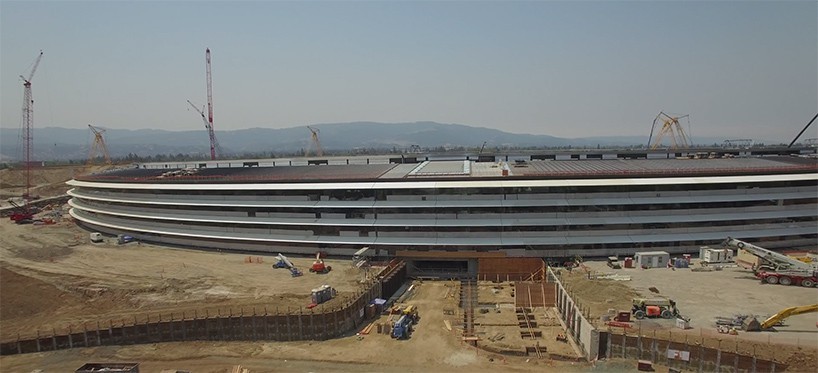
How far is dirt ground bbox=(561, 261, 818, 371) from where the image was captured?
32500 millimetres

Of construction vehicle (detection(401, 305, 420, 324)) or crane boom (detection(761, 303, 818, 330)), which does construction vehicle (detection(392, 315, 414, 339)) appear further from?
crane boom (detection(761, 303, 818, 330))

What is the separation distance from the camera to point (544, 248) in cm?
5591

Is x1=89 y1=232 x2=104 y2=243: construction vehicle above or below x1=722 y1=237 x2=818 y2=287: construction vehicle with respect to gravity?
below

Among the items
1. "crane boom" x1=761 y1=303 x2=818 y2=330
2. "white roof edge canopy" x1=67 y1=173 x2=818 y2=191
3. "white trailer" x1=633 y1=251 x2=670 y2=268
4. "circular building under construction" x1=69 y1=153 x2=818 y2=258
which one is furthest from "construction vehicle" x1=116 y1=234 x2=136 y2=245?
"crane boom" x1=761 y1=303 x2=818 y2=330

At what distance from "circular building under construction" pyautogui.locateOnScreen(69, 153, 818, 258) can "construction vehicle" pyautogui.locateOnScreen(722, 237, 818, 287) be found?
908 cm

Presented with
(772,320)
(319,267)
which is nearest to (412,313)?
(319,267)

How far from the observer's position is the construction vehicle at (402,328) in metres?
39.6

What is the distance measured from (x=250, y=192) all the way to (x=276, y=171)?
1641 centimetres

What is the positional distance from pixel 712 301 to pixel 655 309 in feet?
25.6

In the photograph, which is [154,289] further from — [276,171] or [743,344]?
[743,344]

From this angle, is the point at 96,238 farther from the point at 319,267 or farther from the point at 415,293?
the point at 415,293

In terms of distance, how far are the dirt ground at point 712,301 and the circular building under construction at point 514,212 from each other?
572 cm

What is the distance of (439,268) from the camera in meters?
59.3

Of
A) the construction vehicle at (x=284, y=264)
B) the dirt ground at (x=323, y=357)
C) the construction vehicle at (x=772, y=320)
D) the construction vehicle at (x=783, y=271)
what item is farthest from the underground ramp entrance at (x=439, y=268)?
the construction vehicle at (x=783, y=271)
